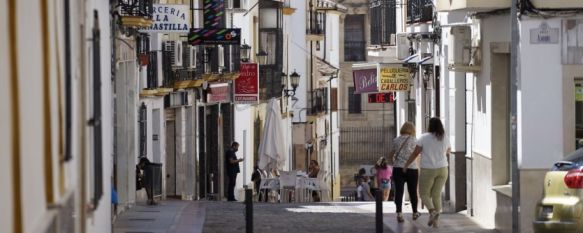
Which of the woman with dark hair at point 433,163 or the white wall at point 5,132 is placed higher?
the white wall at point 5,132

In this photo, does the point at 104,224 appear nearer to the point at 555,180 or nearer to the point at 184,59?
the point at 555,180

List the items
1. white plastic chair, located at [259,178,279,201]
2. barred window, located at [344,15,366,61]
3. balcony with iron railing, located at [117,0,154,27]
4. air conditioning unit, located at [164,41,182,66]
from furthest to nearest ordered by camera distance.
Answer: barred window, located at [344,15,366,61] < white plastic chair, located at [259,178,279,201] < air conditioning unit, located at [164,41,182,66] < balcony with iron railing, located at [117,0,154,27]

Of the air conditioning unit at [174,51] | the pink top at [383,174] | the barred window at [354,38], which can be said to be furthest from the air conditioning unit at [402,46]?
the barred window at [354,38]

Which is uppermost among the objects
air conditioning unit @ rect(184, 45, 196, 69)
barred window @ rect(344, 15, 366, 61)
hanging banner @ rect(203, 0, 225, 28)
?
barred window @ rect(344, 15, 366, 61)

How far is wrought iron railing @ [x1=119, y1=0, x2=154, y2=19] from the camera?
22.7 meters

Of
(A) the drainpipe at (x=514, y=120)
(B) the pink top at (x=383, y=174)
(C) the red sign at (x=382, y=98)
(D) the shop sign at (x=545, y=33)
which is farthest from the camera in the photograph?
(B) the pink top at (x=383, y=174)

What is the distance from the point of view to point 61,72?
24.1 ft

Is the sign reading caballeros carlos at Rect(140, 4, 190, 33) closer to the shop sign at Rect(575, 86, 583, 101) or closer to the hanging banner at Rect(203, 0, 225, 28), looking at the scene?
the hanging banner at Rect(203, 0, 225, 28)

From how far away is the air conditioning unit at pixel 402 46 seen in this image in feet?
100

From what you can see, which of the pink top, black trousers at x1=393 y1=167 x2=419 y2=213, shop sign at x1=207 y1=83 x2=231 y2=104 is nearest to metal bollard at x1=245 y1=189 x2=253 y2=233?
black trousers at x1=393 y1=167 x2=419 y2=213

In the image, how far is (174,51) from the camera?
103 feet

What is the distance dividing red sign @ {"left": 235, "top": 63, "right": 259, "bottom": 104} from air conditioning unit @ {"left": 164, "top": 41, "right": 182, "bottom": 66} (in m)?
10.0

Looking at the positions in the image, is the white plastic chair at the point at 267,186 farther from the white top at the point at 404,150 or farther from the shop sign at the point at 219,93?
the white top at the point at 404,150

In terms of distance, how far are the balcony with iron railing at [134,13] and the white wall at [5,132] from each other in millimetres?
16823
